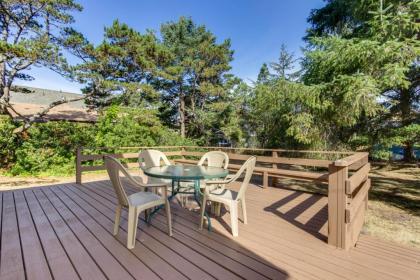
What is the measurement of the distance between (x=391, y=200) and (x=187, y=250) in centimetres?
519

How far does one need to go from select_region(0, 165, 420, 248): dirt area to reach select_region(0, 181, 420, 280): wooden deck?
1054 mm

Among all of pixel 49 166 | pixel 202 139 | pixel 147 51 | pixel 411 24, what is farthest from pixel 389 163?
pixel 49 166

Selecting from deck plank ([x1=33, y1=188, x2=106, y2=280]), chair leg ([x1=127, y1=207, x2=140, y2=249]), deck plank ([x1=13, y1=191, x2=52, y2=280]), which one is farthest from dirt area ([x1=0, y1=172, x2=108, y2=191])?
chair leg ([x1=127, y1=207, x2=140, y2=249])

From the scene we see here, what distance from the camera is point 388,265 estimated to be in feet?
6.30

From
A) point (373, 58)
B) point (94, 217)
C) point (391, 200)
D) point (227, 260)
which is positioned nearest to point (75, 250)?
point (94, 217)

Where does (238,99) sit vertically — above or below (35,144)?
above

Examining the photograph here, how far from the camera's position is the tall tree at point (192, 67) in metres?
14.0

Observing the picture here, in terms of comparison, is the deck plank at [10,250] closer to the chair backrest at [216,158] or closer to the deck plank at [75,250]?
the deck plank at [75,250]

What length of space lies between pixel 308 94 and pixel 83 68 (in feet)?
27.9

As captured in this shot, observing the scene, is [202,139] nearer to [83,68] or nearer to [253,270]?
[83,68]

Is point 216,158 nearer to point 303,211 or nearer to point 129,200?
point 303,211

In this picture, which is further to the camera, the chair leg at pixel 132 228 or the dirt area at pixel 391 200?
the dirt area at pixel 391 200

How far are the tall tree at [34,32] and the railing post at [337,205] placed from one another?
893 centimetres

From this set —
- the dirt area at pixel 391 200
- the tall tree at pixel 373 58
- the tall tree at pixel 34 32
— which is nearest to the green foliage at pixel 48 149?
the dirt area at pixel 391 200
